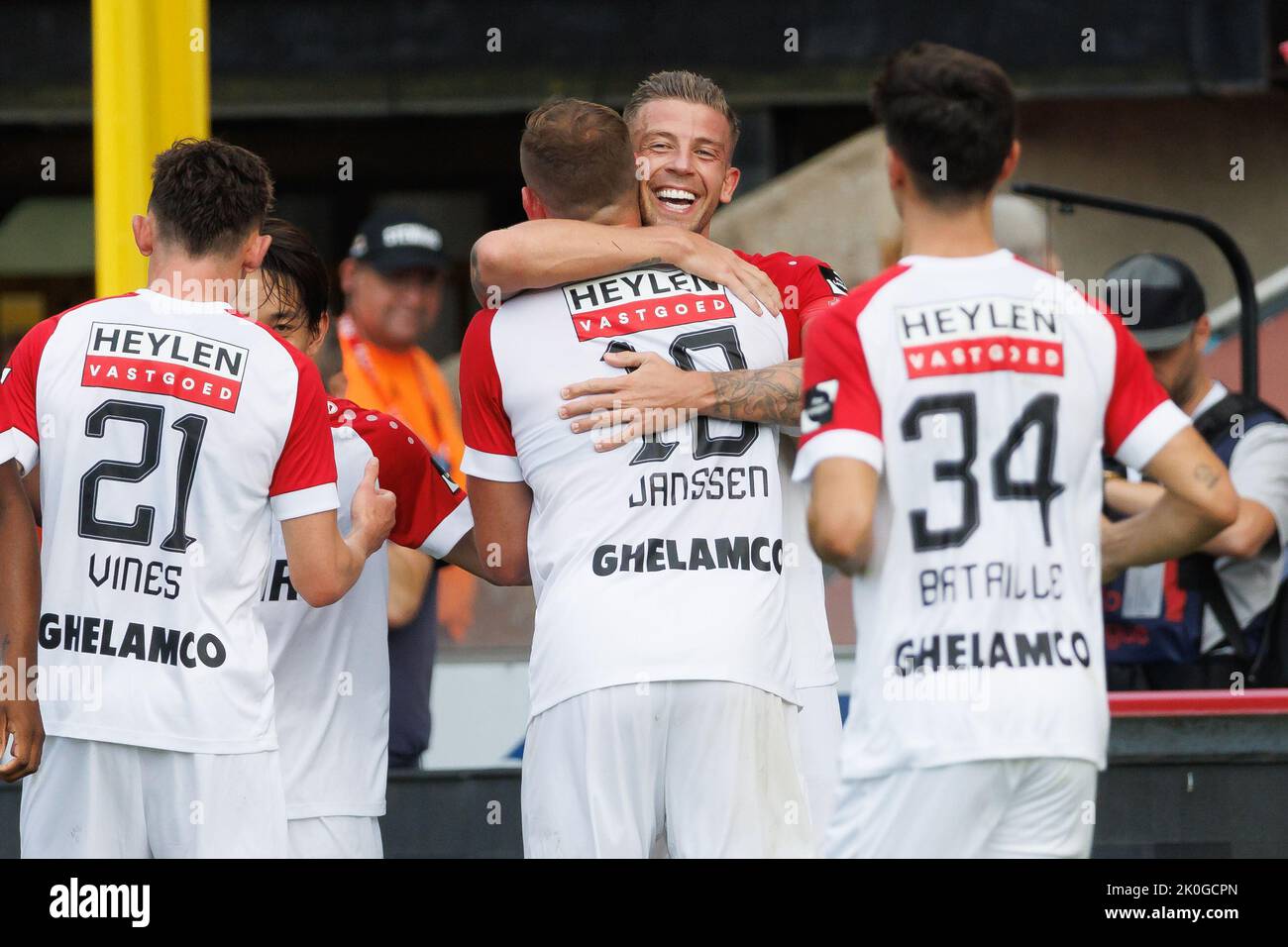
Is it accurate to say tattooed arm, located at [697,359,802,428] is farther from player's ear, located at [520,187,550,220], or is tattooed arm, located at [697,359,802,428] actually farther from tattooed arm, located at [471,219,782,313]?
player's ear, located at [520,187,550,220]

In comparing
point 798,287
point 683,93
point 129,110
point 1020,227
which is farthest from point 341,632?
point 1020,227

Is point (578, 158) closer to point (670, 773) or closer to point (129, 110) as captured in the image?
point (670, 773)

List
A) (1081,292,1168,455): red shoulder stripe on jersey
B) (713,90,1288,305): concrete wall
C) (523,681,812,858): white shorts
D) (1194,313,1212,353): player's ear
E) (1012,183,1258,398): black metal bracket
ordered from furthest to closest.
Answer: (713,90,1288,305): concrete wall
(1012,183,1258,398): black metal bracket
(1194,313,1212,353): player's ear
(523,681,812,858): white shorts
(1081,292,1168,455): red shoulder stripe on jersey

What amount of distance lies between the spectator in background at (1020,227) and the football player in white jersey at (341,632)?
11.5 feet

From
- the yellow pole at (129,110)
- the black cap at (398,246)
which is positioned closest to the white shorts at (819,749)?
the yellow pole at (129,110)

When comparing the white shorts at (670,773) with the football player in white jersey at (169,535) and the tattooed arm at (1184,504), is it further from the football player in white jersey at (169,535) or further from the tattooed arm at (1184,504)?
the tattooed arm at (1184,504)

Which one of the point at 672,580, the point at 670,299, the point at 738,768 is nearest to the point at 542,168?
the point at 670,299

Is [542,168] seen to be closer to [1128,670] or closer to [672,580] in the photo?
[672,580]

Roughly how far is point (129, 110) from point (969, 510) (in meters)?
2.79

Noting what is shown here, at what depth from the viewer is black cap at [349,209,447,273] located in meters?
6.42

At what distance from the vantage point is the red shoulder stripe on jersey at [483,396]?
3527 millimetres
